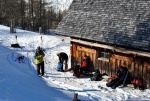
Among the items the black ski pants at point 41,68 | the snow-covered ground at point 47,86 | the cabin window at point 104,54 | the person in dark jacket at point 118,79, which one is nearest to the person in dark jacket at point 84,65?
the snow-covered ground at point 47,86

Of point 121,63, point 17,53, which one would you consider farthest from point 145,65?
point 17,53

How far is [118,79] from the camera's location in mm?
14539

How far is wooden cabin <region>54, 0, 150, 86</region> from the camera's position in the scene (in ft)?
47.0

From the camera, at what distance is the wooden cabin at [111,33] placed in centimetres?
1432

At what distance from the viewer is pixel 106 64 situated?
53.6 ft

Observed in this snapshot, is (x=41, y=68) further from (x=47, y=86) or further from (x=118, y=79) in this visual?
(x=118, y=79)

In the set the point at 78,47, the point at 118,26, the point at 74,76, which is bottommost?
the point at 74,76

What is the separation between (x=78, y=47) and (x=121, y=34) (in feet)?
11.7

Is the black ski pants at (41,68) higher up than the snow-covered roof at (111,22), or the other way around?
the snow-covered roof at (111,22)

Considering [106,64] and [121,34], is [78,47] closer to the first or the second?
[106,64]

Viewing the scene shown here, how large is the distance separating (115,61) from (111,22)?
6.76 feet

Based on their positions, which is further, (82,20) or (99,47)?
(82,20)

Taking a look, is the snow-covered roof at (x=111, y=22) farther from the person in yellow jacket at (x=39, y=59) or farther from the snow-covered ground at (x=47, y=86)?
the person in yellow jacket at (x=39, y=59)

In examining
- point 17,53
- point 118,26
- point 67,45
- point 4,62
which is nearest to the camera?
point 118,26
